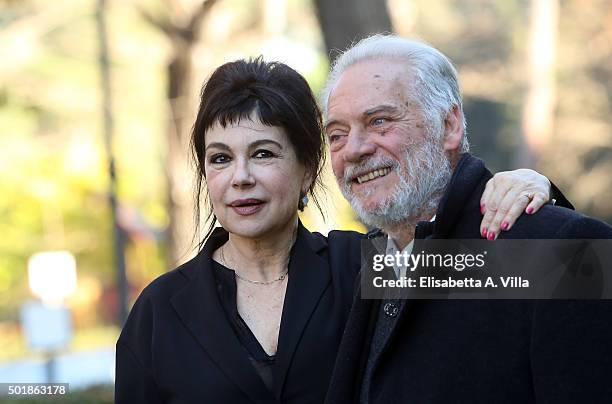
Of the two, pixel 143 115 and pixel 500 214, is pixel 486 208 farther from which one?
pixel 143 115

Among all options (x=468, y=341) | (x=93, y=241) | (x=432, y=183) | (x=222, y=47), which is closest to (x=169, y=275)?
(x=432, y=183)

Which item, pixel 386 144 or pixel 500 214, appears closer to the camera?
pixel 500 214

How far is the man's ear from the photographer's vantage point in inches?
116

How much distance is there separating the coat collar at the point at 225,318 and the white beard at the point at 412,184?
2.19 ft

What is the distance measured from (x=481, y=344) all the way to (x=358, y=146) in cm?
74

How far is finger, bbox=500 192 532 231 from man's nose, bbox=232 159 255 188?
1128mm

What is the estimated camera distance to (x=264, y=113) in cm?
347

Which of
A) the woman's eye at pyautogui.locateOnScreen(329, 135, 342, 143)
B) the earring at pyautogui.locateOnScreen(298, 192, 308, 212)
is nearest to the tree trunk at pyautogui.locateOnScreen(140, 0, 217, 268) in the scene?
the earring at pyautogui.locateOnScreen(298, 192, 308, 212)

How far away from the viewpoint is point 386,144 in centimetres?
287

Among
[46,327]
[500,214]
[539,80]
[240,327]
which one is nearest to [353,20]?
[240,327]

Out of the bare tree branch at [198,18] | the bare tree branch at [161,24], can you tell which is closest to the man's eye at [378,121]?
the bare tree branch at [198,18]

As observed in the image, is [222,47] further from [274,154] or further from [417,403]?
[417,403]

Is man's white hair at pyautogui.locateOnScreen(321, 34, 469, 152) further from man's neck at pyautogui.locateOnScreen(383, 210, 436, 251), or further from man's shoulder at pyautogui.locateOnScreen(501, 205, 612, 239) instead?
man's shoulder at pyautogui.locateOnScreen(501, 205, 612, 239)

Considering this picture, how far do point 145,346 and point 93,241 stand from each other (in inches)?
1180
